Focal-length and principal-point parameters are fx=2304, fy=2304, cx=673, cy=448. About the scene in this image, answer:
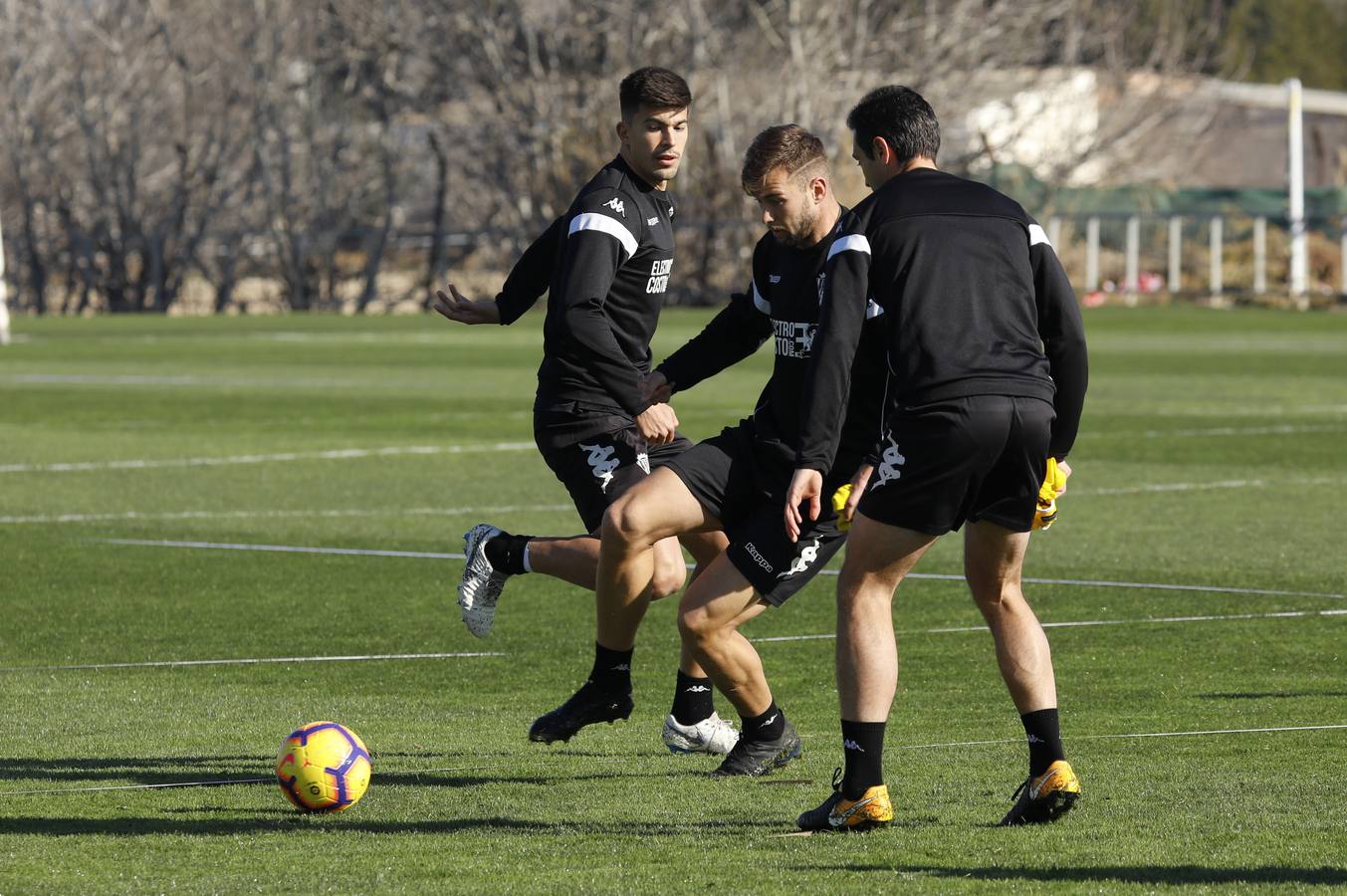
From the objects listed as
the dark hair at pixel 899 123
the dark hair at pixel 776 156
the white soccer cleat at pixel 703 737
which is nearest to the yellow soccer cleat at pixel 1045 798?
the white soccer cleat at pixel 703 737

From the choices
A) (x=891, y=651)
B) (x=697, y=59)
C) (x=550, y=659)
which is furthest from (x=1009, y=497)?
(x=697, y=59)

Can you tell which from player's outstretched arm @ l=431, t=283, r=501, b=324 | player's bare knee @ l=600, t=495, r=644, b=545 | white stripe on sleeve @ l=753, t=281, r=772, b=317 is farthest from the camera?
player's outstretched arm @ l=431, t=283, r=501, b=324

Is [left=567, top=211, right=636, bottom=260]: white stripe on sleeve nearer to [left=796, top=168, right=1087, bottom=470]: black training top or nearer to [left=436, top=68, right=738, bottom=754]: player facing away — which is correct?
[left=436, top=68, right=738, bottom=754]: player facing away

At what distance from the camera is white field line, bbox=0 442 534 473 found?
706 inches

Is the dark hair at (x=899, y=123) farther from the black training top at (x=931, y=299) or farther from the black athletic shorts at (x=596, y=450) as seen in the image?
the black athletic shorts at (x=596, y=450)

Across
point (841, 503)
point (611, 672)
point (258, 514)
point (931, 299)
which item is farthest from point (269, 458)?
point (931, 299)

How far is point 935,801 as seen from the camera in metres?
6.52

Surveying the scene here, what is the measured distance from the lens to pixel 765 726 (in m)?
7.14

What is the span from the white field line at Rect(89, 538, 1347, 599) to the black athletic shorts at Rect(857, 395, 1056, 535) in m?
5.08

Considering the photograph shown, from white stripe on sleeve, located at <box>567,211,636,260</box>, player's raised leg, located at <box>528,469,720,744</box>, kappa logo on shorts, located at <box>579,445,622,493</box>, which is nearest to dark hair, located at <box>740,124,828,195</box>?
white stripe on sleeve, located at <box>567,211,636,260</box>

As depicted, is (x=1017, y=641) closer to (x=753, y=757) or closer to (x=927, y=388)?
(x=927, y=388)

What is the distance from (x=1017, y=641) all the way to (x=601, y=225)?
2163mm

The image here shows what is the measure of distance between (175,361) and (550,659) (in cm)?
2477

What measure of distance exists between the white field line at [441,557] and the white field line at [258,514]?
1043 mm
